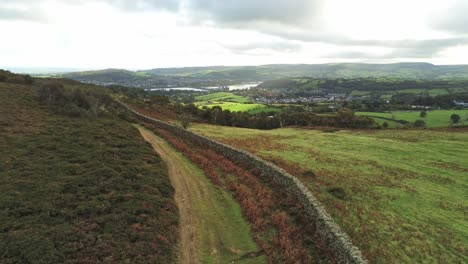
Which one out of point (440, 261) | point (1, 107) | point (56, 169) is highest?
point (1, 107)

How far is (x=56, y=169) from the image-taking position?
958 inches

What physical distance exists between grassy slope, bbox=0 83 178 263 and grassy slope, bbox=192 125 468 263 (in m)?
13.4

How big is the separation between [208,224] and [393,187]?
19.2 meters

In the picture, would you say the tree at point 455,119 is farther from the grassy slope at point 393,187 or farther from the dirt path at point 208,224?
the dirt path at point 208,224

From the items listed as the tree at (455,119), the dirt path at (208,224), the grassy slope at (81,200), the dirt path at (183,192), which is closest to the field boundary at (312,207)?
the dirt path at (208,224)

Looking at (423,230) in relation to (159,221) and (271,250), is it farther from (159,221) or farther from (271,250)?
(159,221)

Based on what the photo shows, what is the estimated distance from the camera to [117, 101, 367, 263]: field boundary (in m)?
14.8

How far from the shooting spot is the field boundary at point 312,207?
1478 centimetres

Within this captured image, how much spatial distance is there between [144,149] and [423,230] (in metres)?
29.2

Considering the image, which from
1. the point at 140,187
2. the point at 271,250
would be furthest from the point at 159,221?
the point at 271,250

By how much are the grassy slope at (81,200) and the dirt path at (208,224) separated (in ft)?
3.35

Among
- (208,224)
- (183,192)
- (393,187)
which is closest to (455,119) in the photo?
(393,187)

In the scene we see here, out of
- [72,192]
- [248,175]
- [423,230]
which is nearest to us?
[423,230]

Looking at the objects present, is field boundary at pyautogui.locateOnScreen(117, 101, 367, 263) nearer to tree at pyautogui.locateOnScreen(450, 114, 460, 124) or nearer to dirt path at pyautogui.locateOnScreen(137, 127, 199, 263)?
dirt path at pyautogui.locateOnScreen(137, 127, 199, 263)
